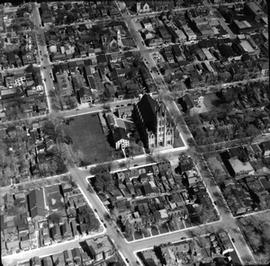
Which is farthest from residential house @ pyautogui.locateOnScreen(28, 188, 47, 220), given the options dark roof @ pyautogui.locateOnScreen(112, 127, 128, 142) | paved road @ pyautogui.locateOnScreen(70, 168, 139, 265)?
dark roof @ pyautogui.locateOnScreen(112, 127, 128, 142)

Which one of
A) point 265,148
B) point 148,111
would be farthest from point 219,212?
point 148,111

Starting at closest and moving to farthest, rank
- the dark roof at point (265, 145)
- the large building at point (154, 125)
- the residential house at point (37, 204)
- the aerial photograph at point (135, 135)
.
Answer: the aerial photograph at point (135, 135), the residential house at point (37, 204), the large building at point (154, 125), the dark roof at point (265, 145)

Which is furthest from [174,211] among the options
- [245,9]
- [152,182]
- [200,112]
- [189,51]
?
[245,9]

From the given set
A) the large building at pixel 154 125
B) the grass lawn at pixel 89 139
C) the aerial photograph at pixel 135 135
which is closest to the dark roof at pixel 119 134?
the aerial photograph at pixel 135 135

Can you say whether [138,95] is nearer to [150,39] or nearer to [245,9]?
[150,39]

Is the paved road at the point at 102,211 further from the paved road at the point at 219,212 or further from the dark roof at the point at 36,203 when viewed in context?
the dark roof at the point at 36,203

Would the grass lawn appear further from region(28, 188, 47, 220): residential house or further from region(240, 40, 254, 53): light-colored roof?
region(240, 40, 254, 53): light-colored roof

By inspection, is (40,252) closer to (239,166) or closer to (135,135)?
(135,135)
